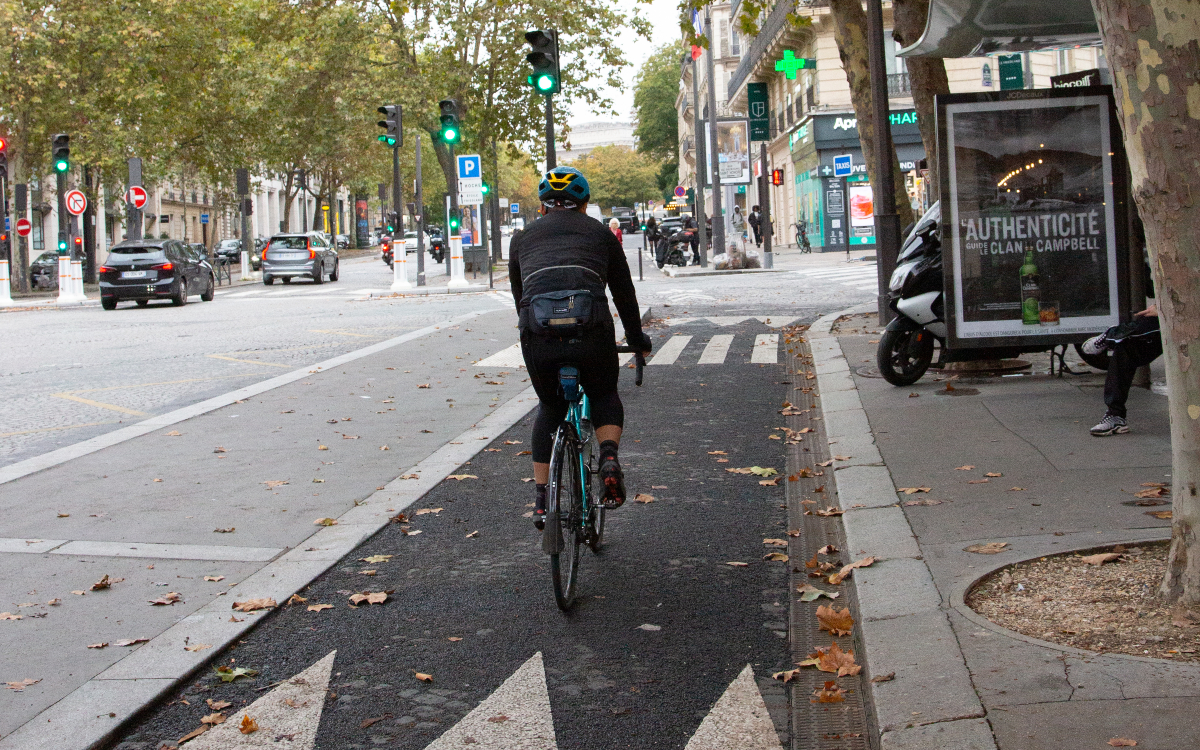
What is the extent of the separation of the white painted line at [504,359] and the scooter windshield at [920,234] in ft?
14.3

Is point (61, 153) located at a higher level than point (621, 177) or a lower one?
lower

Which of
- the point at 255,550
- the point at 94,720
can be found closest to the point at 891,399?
the point at 255,550

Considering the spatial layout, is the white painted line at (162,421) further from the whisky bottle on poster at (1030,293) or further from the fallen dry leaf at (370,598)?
the whisky bottle on poster at (1030,293)

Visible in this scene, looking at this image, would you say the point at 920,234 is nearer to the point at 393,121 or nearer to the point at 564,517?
the point at 564,517

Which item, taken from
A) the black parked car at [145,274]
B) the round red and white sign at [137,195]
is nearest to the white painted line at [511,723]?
the black parked car at [145,274]

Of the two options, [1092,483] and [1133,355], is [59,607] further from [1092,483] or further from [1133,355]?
[1133,355]

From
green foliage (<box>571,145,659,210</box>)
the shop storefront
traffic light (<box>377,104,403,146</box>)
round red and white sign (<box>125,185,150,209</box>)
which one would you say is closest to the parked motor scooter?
traffic light (<box>377,104,403,146</box>)

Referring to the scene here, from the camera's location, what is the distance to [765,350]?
14.0 metres

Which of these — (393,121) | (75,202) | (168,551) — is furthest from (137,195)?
(168,551)

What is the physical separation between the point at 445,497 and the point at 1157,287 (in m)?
4.12

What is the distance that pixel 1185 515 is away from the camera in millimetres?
3977

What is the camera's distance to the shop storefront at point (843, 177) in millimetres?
42531

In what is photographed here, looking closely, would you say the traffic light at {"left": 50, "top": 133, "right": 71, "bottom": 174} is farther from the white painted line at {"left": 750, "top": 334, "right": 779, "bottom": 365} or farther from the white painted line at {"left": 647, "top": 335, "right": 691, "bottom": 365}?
the white painted line at {"left": 750, "top": 334, "right": 779, "bottom": 365}

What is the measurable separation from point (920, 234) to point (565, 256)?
604 centimetres
